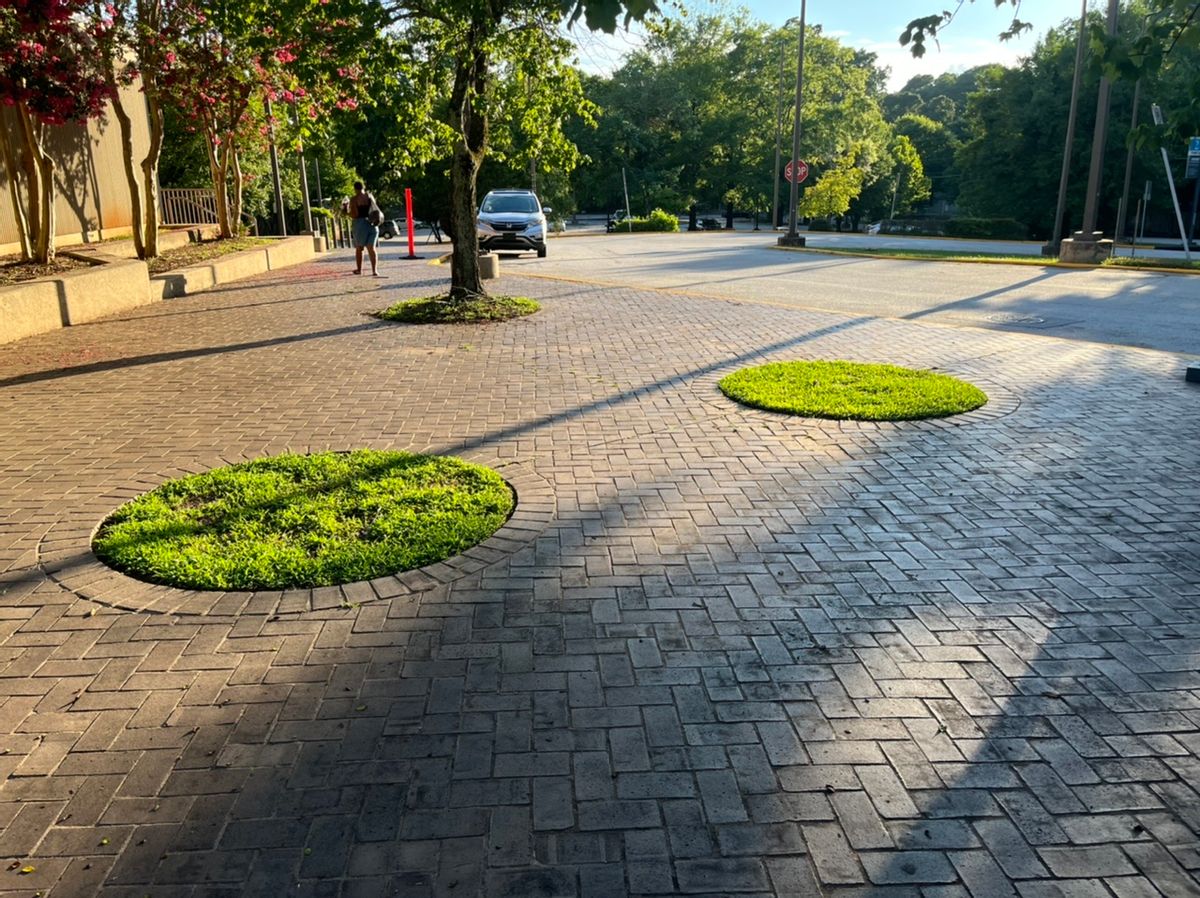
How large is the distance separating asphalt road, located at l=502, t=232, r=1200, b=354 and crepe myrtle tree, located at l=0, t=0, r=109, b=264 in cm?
928

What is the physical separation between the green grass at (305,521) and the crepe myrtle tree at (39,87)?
314 inches

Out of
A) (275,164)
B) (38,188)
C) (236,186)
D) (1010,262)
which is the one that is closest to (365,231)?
(38,188)

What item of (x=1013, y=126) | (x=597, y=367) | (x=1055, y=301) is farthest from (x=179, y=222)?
(x=1013, y=126)

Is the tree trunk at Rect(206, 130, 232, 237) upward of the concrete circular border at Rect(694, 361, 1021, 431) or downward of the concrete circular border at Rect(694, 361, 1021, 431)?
upward

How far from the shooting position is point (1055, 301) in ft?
49.7

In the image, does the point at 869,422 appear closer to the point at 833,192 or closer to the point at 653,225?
the point at 653,225

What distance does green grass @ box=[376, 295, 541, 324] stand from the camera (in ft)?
40.8

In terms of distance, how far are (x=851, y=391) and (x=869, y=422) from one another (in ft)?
2.77

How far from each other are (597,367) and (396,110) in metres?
4.46

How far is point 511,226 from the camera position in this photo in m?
24.9

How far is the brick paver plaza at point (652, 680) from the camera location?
2619mm

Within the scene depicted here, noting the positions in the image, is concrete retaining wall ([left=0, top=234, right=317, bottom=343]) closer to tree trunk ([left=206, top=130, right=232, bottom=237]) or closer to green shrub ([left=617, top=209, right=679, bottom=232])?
tree trunk ([left=206, top=130, right=232, bottom=237])

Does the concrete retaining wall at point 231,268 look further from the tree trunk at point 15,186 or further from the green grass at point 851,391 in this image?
the green grass at point 851,391

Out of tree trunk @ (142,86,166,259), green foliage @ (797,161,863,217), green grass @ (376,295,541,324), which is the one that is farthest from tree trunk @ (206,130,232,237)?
green foliage @ (797,161,863,217)
